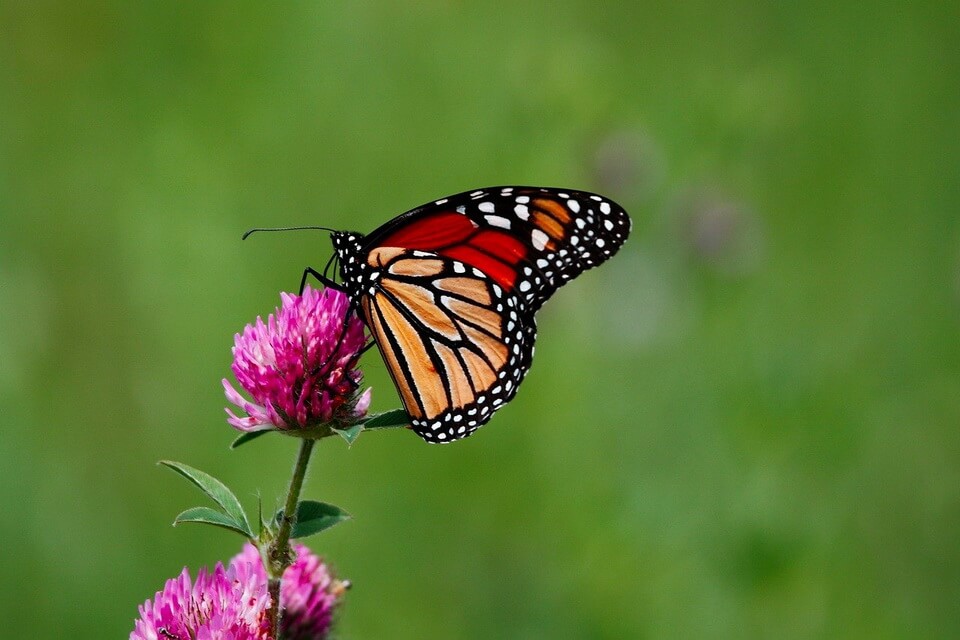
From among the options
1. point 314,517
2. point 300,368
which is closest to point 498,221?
point 300,368

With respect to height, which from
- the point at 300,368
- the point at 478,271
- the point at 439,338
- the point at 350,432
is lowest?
the point at 350,432

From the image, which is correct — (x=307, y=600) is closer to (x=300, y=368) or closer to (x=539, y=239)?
(x=300, y=368)

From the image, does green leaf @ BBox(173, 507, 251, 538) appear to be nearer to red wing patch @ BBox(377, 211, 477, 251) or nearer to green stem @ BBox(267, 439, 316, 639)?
green stem @ BBox(267, 439, 316, 639)

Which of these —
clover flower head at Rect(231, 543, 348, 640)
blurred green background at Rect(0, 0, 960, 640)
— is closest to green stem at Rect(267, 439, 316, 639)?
clover flower head at Rect(231, 543, 348, 640)

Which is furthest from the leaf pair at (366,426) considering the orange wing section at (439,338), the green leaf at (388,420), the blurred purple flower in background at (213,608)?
the orange wing section at (439,338)

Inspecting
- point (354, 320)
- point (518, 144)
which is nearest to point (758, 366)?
point (518, 144)

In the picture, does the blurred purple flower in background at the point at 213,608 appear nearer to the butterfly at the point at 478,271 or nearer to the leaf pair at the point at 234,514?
the leaf pair at the point at 234,514

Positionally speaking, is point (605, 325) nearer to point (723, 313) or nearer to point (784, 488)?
point (723, 313)
